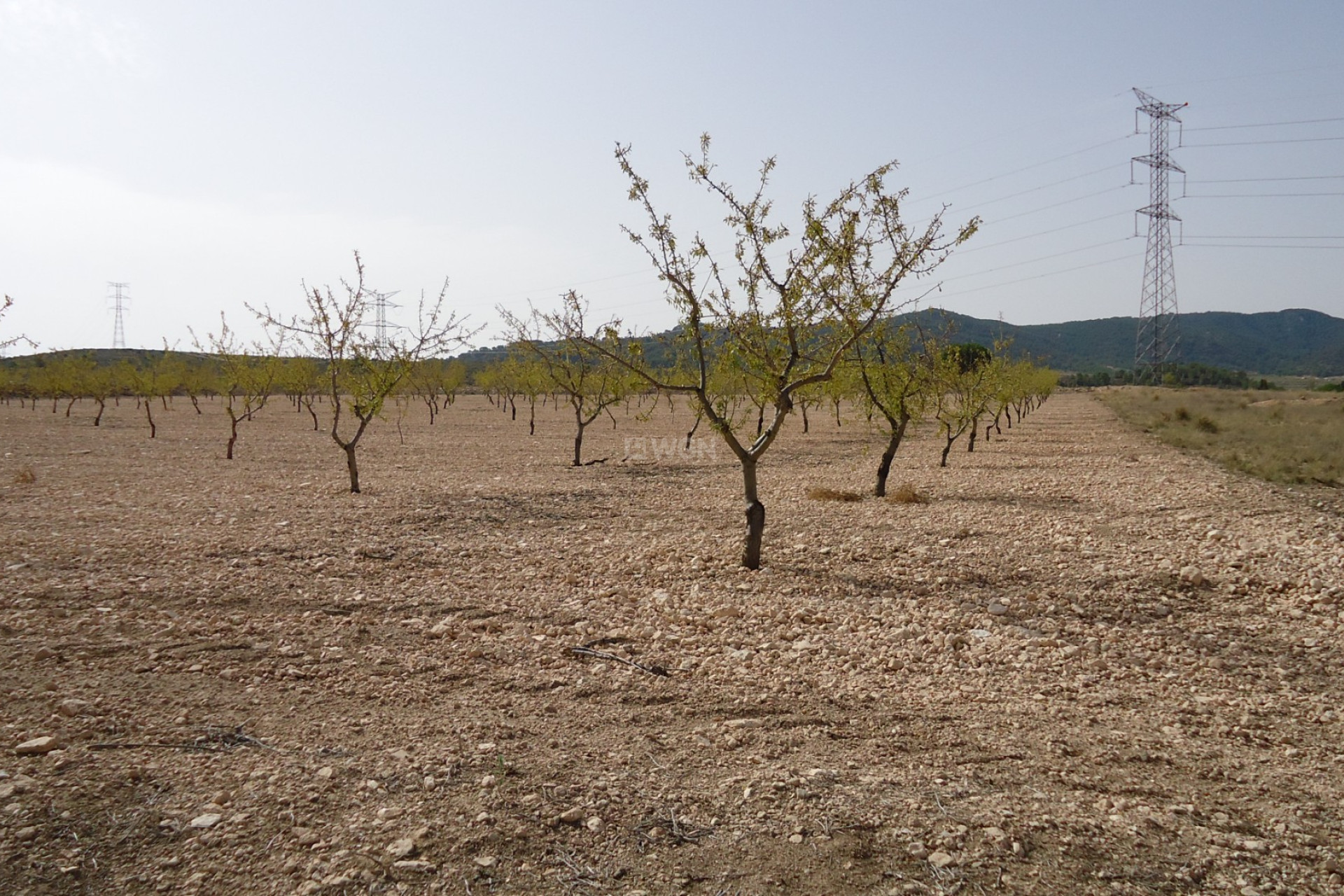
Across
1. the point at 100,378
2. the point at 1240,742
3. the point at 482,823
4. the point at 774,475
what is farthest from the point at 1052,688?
the point at 100,378

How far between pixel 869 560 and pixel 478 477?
1006 cm

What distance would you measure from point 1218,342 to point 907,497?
193 m

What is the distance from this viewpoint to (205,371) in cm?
5028

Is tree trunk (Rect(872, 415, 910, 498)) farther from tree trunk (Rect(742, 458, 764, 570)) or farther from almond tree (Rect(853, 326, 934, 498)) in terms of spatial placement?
tree trunk (Rect(742, 458, 764, 570))

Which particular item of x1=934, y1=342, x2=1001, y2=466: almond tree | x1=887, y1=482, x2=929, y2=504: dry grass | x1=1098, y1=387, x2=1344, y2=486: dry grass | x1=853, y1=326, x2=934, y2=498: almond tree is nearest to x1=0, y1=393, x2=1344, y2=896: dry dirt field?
x1=887, y1=482, x2=929, y2=504: dry grass

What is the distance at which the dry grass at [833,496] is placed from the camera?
1377 cm

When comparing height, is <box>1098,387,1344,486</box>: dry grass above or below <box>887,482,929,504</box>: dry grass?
above

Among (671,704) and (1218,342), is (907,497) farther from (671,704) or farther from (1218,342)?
(1218,342)

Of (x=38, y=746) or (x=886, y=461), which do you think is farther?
(x=886, y=461)

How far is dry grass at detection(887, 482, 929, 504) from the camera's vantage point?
13344mm

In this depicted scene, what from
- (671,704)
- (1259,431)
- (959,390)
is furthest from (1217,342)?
(671,704)

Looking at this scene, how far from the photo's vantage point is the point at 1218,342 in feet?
557

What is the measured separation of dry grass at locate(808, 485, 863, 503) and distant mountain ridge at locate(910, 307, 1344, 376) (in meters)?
132

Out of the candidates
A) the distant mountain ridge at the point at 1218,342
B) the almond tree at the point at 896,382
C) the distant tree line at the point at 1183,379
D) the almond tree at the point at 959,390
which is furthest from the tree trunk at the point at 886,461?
the distant mountain ridge at the point at 1218,342
